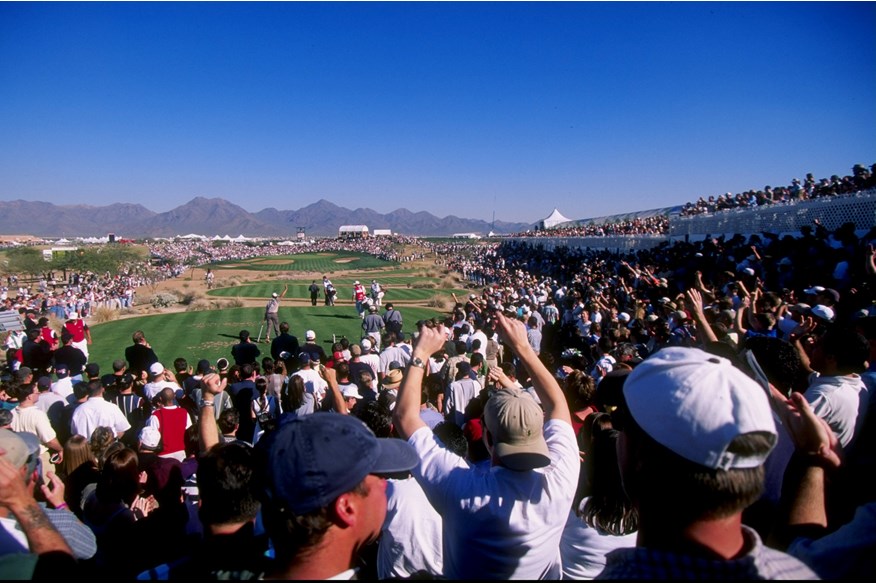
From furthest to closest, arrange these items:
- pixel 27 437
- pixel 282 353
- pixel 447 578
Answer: pixel 282 353
pixel 27 437
pixel 447 578

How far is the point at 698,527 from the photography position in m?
1.44

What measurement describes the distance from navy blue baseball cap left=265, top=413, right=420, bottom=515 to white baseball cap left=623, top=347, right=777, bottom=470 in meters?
0.95

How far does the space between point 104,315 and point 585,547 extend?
2759 centimetres

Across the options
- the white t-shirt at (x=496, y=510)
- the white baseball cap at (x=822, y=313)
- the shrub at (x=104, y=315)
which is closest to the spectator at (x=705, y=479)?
the white t-shirt at (x=496, y=510)

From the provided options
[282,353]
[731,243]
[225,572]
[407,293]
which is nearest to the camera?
[225,572]

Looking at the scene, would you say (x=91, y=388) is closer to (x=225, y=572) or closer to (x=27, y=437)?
(x=27, y=437)

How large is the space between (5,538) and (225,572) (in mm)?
1061

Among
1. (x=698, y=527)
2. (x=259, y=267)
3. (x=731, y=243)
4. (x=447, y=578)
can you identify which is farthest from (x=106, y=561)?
(x=259, y=267)

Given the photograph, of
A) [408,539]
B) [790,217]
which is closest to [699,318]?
[408,539]

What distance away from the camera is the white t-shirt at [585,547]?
2736 millimetres

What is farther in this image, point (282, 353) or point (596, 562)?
point (282, 353)

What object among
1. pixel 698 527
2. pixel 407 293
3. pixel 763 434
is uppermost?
pixel 763 434

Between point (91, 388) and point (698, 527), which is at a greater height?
point (698, 527)

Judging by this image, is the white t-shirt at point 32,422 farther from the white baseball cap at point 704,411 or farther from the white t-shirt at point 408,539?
the white baseball cap at point 704,411
